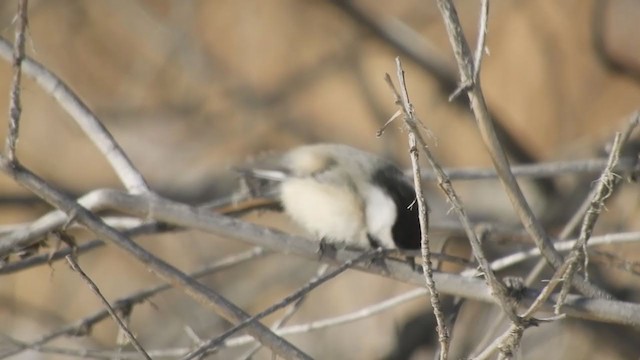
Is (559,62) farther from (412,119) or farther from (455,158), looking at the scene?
(412,119)

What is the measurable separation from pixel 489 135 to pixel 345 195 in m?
1.35

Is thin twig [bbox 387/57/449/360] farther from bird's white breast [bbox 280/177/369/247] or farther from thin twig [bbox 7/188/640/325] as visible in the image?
bird's white breast [bbox 280/177/369/247]

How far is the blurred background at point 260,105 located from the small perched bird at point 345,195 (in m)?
1.21

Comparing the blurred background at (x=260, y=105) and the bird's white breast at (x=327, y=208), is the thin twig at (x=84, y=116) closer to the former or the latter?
the bird's white breast at (x=327, y=208)

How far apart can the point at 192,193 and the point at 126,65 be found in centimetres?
143

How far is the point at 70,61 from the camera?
5402 millimetres

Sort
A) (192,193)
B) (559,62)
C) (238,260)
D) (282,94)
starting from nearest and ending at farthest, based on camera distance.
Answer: (238,260), (192,193), (559,62), (282,94)

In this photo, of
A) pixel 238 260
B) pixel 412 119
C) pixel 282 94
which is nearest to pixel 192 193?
pixel 282 94

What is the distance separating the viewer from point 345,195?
298 centimetres

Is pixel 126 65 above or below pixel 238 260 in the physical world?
above

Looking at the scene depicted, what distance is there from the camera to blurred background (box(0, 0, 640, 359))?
4758 millimetres

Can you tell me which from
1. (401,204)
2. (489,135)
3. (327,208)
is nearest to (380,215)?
(401,204)

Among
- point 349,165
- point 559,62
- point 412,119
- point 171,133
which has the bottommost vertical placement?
point 412,119

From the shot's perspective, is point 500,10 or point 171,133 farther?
point 171,133
